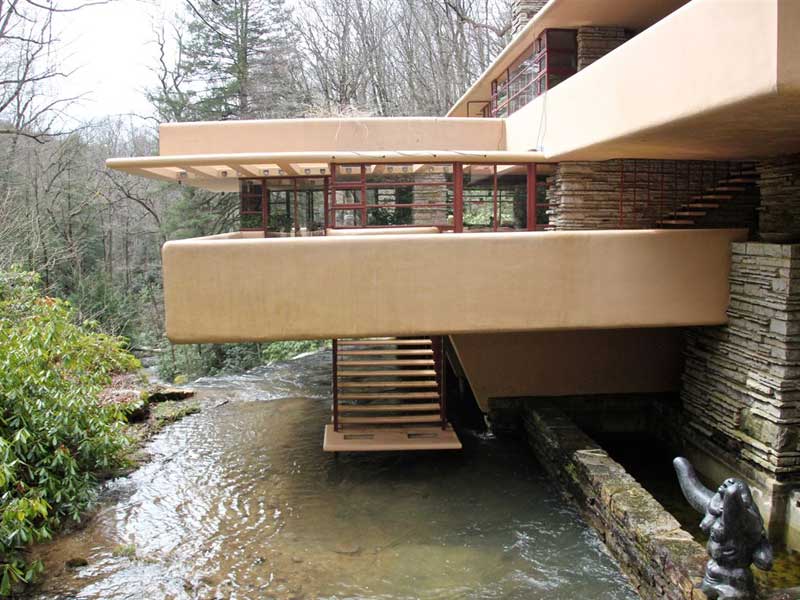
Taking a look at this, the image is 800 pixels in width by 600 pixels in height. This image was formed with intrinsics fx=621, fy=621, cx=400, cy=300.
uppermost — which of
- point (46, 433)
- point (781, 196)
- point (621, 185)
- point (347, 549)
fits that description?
point (621, 185)

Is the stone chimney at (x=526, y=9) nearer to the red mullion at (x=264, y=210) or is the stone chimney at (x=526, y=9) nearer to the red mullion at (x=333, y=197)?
the red mullion at (x=333, y=197)

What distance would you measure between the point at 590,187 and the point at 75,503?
31.6 feet

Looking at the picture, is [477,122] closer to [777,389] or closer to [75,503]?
[777,389]

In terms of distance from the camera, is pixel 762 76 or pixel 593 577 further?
pixel 593 577

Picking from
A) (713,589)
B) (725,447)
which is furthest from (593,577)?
(725,447)

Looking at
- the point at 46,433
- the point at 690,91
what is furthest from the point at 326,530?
the point at 690,91

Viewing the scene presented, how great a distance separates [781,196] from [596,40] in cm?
508

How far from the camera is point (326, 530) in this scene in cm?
852

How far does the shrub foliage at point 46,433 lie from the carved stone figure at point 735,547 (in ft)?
22.7

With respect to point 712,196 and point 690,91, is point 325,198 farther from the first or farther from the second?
point 690,91

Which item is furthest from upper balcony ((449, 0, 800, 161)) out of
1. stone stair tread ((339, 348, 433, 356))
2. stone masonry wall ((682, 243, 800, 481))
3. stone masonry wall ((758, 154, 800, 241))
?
stone stair tread ((339, 348, 433, 356))

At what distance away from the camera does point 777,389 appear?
7.73 metres

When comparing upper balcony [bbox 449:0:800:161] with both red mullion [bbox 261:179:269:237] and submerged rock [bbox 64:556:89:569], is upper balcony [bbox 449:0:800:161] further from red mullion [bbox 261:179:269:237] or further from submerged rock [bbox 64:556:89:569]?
submerged rock [bbox 64:556:89:569]

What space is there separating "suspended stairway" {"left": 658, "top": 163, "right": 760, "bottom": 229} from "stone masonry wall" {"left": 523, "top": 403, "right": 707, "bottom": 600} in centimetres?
411
